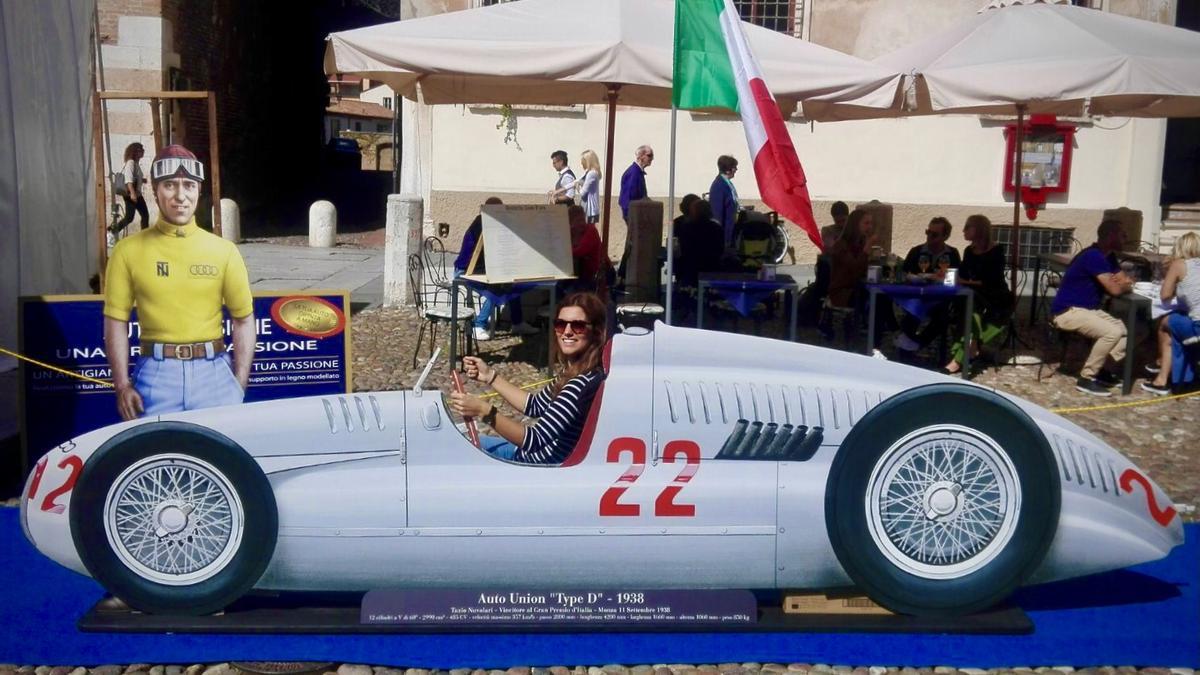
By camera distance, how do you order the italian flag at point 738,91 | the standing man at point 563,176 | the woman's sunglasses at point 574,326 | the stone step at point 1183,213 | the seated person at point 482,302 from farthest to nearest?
1. the stone step at point 1183,213
2. the standing man at point 563,176
3. the seated person at point 482,302
4. the italian flag at point 738,91
5. the woman's sunglasses at point 574,326

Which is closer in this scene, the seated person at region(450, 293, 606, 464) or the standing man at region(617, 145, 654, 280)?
the seated person at region(450, 293, 606, 464)

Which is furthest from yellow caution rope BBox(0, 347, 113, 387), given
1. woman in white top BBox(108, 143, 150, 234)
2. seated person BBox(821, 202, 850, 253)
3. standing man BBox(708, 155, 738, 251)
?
standing man BBox(708, 155, 738, 251)

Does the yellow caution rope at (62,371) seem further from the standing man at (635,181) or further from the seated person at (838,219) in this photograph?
the standing man at (635,181)

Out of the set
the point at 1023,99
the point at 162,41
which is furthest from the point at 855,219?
the point at 162,41

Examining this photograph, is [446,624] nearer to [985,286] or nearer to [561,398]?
[561,398]

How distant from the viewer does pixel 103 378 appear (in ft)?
19.1

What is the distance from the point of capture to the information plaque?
4105 mm

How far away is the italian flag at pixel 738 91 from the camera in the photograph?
4.88m

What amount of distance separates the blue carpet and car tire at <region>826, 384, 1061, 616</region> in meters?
0.20

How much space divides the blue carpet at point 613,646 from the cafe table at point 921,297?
4437 mm

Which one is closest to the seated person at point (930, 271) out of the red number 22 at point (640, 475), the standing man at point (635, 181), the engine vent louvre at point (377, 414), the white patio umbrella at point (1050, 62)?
the white patio umbrella at point (1050, 62)

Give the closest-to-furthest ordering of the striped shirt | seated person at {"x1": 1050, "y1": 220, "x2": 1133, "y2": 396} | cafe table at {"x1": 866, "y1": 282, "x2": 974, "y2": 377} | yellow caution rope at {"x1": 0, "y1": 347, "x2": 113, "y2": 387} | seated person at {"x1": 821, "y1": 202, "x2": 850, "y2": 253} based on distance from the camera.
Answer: the striped shirt, yellow caution rope at {"x1": 0, "y1": 347, "x2": 113, "y2": 387}, cafe table at {"x1": 866, "y1": 282, "x2": 974, "y2": 377}, seated person at {"x1": 1050, "y1": 220, "x2": 1133, "y2": 396}, seated person at {"x1": 821, "y1": 202, "x2": 850, "y2": 253}

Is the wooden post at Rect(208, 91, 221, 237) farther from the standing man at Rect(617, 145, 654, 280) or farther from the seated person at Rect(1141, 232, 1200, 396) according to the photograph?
the standing man at Rect(617, 145, 654, 280)

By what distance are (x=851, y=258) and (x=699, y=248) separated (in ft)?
4.28
